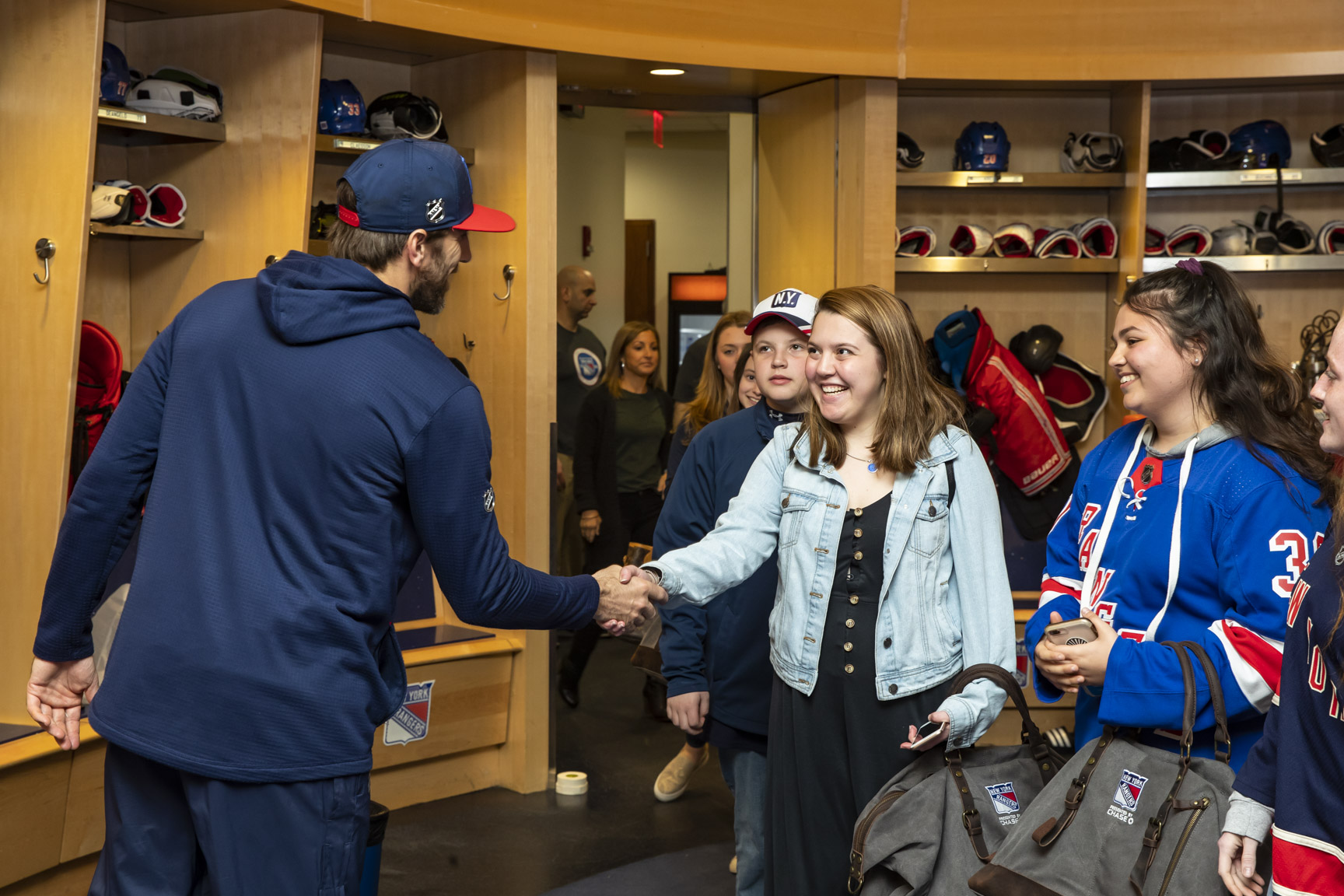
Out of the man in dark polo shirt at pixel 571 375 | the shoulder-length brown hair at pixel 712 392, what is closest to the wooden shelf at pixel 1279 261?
the shoulder-length brown hair at pixel 712 392

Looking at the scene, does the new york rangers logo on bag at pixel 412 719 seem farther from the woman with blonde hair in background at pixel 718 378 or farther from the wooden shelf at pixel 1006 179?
the wooden shelf at pixel 1006 179

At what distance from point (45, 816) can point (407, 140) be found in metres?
2.10

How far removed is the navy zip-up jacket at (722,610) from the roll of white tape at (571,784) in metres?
1.70

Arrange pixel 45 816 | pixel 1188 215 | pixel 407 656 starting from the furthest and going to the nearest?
1. pixel 1188 215
2. pixel 407 656
3. pixel 45 816

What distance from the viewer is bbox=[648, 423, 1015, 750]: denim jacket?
209cm

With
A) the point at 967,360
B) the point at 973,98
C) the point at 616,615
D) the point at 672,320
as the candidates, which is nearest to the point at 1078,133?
the point at 973,98

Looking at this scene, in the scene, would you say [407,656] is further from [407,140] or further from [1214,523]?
[1214,523]

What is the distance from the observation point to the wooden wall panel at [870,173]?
14.7ft

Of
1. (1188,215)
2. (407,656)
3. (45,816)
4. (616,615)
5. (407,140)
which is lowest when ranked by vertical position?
(45,816)

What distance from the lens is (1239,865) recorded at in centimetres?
164

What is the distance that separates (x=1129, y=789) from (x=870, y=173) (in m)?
3.10

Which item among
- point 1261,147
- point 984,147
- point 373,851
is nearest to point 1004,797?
point 373,851

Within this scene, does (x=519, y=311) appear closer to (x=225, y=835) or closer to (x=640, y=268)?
(x=640, y=268)

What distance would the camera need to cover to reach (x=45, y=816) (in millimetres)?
3000
